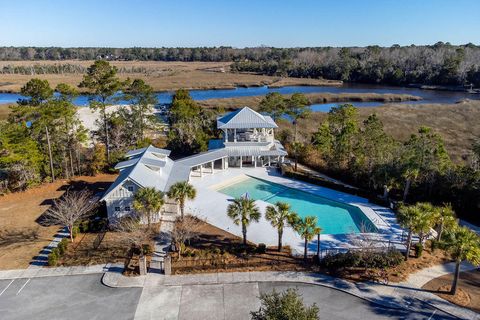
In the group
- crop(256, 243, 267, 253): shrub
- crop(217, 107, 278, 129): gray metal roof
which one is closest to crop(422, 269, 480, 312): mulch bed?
crop(256, 243, 267, 253): shrub

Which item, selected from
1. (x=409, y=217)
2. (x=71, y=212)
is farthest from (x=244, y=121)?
(x=409, y=217)

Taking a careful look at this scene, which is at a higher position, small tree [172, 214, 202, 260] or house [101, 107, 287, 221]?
house [101, 107, 287, 221]

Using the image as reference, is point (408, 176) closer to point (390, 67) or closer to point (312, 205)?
Result: point (312, 205)

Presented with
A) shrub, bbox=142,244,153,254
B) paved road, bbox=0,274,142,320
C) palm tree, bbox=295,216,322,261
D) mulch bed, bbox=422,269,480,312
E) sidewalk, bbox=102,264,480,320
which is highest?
palm tree, bbox=295,216,322,261

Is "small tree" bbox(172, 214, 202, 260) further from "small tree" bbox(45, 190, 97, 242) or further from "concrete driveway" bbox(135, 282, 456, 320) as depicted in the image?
"small tree" bbox(45, 190, 97, 242)

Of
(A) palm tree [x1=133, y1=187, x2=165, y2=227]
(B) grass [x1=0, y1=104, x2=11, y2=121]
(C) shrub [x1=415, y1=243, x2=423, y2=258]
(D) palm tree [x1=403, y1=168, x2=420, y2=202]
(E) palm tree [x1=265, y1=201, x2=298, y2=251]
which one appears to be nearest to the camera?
(E) palm tree [x1=265, y1=201, x2=298, y2=251]

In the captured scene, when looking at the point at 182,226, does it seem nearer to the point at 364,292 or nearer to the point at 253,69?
the point at 364,292

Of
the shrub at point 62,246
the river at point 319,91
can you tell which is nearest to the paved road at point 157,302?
the shrub at point 62,246

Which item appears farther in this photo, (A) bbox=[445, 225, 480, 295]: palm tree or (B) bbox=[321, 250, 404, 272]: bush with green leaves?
(B) bbox=[321, 250, 404, 272]: bush with green leaves
